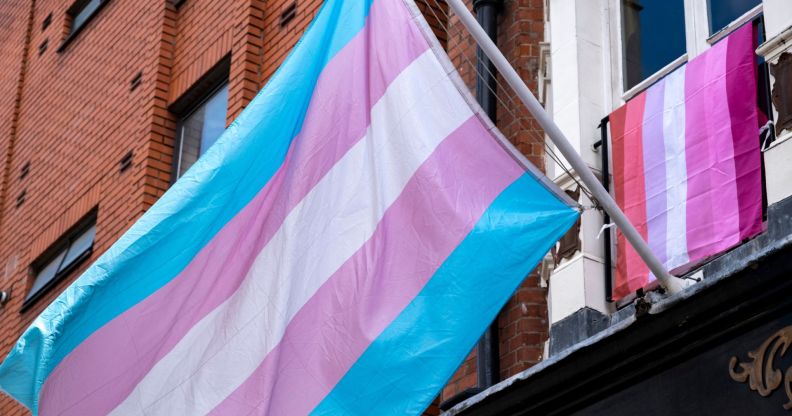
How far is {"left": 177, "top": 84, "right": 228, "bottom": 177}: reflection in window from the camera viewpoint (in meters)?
13.9

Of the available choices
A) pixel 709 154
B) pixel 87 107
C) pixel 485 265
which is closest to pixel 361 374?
pixel 485 265

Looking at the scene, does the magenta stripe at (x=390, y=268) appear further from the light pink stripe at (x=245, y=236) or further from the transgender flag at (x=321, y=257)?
the light pink stripe at (x=245, y=236)

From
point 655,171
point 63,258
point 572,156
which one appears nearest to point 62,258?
point 63,258

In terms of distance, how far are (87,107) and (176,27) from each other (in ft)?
5.77

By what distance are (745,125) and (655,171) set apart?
687mm

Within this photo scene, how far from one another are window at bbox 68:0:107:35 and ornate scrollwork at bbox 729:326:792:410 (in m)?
12.5

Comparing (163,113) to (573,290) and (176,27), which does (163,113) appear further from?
(573,290)

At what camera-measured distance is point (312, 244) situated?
22.6 ft

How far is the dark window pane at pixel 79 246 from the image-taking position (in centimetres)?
1520

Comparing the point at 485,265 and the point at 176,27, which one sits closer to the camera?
the point at 485,265

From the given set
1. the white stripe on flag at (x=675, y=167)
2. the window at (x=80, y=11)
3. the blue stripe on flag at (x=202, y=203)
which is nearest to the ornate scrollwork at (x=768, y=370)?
the white stripe on flag at (x=675, y=167)

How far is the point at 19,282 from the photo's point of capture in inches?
655

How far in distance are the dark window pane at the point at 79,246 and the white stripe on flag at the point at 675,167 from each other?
27.7 feet

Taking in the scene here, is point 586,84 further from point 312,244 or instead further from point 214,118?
point 214,118
